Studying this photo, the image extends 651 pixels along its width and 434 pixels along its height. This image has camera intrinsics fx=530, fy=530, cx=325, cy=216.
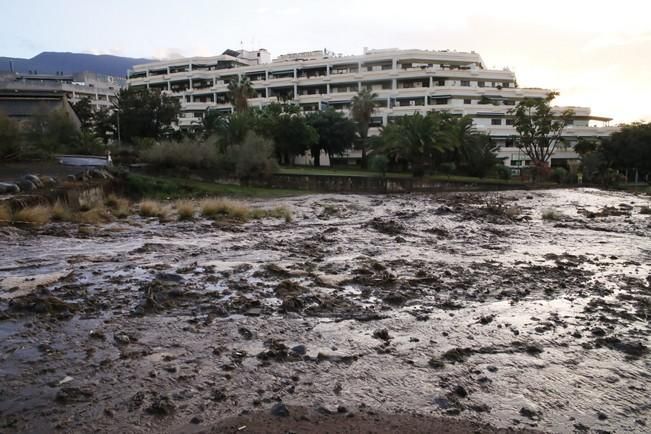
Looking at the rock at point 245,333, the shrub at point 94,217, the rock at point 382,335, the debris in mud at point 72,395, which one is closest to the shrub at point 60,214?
the shrub at point 94,217

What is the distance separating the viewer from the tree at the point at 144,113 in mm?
69750

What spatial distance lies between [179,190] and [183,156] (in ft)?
18.7

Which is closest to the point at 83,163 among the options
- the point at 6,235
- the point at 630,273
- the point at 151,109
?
the point at 6,235

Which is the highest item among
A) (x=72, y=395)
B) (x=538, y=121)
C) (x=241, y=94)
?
(x=241, y=94)

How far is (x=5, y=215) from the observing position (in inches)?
682

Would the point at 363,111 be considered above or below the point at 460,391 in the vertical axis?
above

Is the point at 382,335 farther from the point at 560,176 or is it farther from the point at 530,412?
the point at 560,176

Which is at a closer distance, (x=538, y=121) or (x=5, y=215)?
(x=5, y=215)

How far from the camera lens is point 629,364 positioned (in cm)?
645

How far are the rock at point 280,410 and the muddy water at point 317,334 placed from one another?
9cm

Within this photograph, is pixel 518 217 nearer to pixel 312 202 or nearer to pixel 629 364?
pixel 312 202

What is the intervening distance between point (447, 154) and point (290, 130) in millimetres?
17058

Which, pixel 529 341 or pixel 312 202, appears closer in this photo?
pixel 529 341

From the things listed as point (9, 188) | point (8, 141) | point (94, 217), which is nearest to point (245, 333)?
point (94, 217)
